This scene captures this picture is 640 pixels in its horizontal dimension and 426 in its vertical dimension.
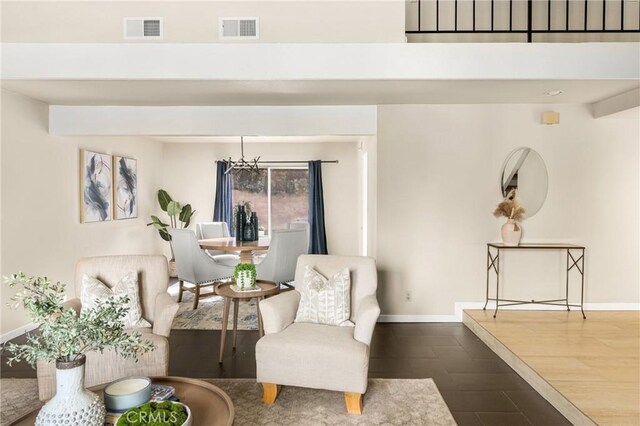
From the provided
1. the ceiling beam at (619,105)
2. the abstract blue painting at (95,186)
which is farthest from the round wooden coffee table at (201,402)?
the ceiling beam at (619,105)

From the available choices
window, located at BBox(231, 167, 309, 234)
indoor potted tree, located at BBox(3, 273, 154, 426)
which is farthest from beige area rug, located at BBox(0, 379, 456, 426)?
window, located at BBox(231, 167, 309, 234)

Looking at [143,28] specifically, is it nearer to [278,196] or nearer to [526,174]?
[278,196]

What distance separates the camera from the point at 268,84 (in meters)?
3.59

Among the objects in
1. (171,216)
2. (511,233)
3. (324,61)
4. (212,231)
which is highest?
(324,61)

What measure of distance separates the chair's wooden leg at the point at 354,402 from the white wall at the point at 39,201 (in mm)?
3255

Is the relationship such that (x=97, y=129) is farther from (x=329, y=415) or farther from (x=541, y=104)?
(x=541, y=104)

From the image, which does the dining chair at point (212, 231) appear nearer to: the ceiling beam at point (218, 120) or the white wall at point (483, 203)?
the ceiling beam at point (218, 120)

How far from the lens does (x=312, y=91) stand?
3824 millimetres

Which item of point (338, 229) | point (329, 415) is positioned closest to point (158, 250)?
point (338, 229)

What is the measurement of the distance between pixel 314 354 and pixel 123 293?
1.39 metres

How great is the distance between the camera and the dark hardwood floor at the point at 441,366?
2650mm

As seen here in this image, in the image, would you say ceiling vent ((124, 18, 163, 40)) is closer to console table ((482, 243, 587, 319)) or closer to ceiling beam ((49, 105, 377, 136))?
ceiling beam ((49, 105, 377, 136))

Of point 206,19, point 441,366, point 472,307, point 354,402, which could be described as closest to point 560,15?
point 472,307

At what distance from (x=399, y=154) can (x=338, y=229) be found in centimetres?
343
